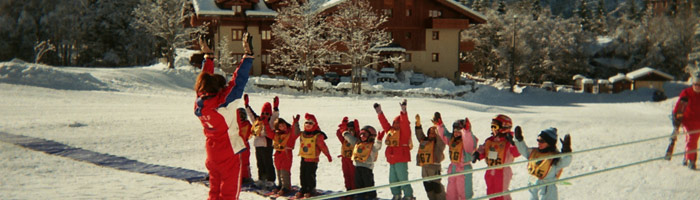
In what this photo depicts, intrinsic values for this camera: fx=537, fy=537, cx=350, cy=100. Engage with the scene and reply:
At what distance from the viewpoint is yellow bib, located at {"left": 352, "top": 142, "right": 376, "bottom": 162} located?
8117 mm

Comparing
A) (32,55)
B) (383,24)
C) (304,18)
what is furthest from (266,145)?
(32,55)

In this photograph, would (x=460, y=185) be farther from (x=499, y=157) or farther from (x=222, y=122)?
(x=222, y=122)

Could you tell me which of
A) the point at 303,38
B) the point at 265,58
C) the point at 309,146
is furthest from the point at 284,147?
the point at 265,58

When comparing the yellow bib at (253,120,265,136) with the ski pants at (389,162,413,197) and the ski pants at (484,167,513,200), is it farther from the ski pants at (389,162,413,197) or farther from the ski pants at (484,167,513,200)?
the ski pants at (484,167,513,200)

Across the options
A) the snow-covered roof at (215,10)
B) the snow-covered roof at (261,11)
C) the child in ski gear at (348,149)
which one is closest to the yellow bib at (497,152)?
the child in ski gear at (348,149)

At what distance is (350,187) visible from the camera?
8734mm

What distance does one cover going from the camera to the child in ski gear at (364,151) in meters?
8.12

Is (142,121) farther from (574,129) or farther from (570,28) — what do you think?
(570,28)

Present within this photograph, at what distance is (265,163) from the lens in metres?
9.20

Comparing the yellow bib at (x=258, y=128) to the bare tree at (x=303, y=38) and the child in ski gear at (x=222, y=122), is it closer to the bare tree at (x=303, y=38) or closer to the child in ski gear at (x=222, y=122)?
the child in ski gear at (x=222, y=122)

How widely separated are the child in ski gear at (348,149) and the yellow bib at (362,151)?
0.19m

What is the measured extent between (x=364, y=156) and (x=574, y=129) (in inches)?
386

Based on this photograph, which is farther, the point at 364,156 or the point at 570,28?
the point at 570,28

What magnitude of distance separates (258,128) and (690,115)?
8239 millimetres
